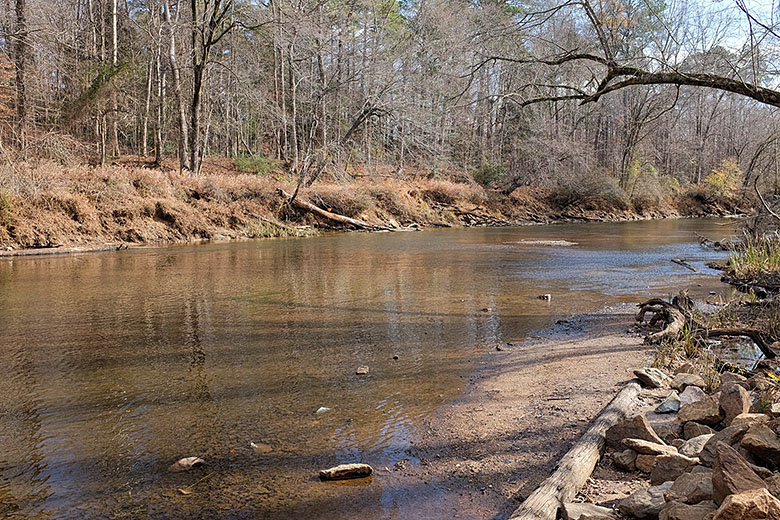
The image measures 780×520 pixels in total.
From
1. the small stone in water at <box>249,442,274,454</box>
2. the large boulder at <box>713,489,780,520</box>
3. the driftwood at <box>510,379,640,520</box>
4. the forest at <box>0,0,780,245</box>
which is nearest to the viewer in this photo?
the large boulder at <box>713,489,780,520</box>

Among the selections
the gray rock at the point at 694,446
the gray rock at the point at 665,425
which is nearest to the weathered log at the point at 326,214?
the gray rock at the point at 665,425

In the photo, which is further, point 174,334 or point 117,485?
point 174,334

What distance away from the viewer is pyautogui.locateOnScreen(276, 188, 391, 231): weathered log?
2666 centimetres

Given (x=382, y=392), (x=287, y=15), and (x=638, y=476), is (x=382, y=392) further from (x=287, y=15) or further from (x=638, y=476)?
(x=287, y=15)

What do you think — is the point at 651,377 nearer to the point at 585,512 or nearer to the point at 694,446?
the point at 694,446

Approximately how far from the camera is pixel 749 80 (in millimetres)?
6980

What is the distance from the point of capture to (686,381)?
17.5ft

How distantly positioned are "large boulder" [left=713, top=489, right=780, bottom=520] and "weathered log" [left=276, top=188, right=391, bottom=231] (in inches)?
997

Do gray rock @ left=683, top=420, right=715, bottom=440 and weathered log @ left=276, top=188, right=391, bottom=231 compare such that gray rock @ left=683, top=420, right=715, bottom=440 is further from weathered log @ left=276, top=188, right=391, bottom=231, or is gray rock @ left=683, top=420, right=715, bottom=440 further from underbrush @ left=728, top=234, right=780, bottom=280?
weathered log @ left=276, top=188, right=391, bottom=231

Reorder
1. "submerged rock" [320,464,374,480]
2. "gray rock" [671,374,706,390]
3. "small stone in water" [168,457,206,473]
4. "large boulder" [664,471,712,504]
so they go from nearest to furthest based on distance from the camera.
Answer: "large boulder" [664,471,712,504] < "submerged rock" [320,464,374,480] < "small stone in water" [168,457,206,473] < "gray rock" [671,374,706,390]

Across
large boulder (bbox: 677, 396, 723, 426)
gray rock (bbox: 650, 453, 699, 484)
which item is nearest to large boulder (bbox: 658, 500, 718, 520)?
gray rock (bbox: 650, 453, 699, 484)

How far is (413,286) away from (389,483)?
8420mm

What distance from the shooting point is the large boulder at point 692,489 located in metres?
2.80

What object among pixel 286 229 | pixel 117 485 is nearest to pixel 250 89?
pixel 286 229
